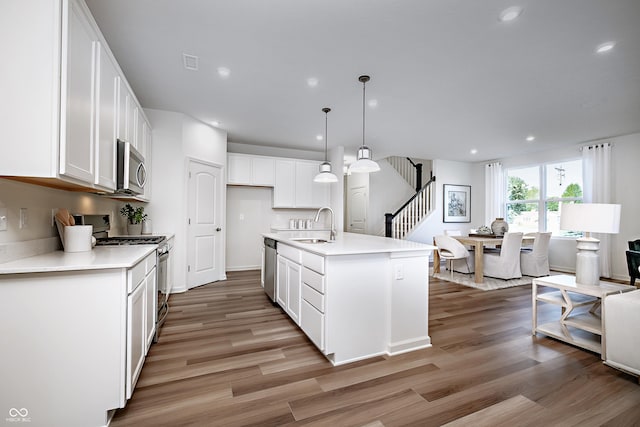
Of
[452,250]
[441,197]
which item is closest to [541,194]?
[441,197]

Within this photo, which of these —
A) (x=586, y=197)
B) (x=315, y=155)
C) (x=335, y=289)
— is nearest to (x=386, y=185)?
(x=315, y=155)

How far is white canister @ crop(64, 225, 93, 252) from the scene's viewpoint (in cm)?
202

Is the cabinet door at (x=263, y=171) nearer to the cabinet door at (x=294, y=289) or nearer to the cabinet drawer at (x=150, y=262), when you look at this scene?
the cabinet door at (x=294, y=289)

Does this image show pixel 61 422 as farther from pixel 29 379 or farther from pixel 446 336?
pixel 446 336

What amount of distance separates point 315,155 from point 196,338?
15.7 feet

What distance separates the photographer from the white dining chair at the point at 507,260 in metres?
4.95

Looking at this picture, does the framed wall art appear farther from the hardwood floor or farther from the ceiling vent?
the ceiling vent

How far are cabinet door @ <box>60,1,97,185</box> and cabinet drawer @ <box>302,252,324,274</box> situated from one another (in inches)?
65.2

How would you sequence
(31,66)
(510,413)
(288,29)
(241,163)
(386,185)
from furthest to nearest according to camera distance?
(386,185), (241,163), (288,29), (510,413), (31,66)

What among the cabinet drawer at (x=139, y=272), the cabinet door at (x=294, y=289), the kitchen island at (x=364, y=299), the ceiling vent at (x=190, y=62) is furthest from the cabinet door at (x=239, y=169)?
the kitchen island at (x=364, y=299)

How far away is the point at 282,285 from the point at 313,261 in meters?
1.03

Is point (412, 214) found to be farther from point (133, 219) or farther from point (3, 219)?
point (3, 219)

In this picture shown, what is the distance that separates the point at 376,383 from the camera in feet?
6.52

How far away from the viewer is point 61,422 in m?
1.47
